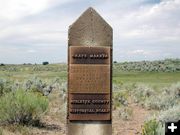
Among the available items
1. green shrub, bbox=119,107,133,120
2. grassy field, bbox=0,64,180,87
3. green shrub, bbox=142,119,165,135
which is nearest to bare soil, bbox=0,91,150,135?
green shrub, bbox=119,107,133,120

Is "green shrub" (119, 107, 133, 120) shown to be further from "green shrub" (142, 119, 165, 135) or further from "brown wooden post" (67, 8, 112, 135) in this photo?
"brown wooden post" (67, 8, 112, 135)

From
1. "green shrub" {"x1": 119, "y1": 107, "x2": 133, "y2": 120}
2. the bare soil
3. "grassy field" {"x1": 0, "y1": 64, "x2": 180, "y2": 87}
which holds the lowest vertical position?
A: the bare soil

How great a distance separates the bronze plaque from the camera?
9.05 m

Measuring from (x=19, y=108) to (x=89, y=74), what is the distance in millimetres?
7105

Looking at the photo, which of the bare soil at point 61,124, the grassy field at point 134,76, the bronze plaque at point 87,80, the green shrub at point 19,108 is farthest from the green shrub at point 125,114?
the grassy field at point 134,76

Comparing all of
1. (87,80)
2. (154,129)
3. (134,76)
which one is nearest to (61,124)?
(154,129)

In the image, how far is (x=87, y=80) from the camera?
908cm

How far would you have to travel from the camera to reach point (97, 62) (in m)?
9.07

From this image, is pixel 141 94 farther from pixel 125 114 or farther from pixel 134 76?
pixel 134 76

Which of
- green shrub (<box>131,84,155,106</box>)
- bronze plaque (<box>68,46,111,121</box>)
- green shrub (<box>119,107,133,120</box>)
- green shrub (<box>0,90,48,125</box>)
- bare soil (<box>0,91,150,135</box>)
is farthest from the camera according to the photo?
green shrub (<box>131,84,155,106</box>)

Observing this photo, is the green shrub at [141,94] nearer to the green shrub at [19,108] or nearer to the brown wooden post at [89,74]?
the green shrub at [19,108]

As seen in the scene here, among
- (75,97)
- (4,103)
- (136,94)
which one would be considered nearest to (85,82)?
(75,97)

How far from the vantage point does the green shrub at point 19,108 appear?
15656mm

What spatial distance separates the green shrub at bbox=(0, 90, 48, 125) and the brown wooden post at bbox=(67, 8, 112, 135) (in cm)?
676
